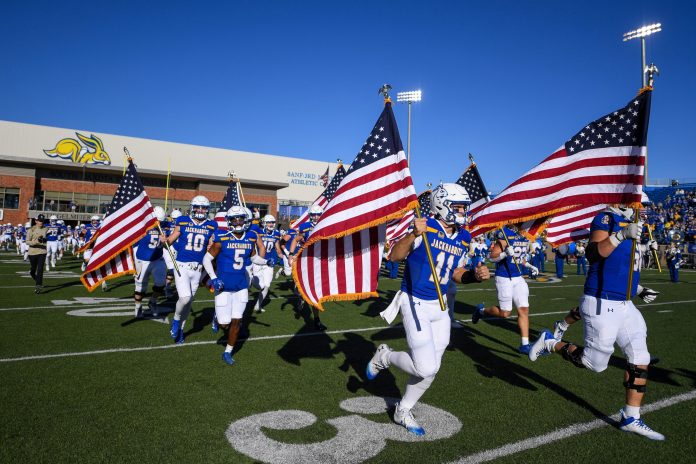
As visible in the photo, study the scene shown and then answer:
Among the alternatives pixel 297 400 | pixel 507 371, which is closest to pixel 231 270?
pixel 297 400

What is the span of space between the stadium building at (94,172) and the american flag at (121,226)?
39224 mm

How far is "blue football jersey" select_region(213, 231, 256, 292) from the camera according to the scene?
7672 mm

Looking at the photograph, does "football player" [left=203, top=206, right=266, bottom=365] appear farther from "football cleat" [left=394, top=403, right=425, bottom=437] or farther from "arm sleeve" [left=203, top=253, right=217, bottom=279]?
"football cleat" [left=394, top=403, right=425, bottom=437]

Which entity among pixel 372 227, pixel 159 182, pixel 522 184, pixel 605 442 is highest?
pixel 159 182

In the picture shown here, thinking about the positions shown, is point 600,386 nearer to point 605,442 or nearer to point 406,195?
point 605,442

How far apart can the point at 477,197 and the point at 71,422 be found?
30.6 ft

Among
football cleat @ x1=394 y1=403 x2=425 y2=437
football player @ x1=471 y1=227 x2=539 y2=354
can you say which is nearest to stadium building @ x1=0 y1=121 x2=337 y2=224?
football player @ x1=471 y1=227 x2=539 y2=354

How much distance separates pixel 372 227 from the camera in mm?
5859

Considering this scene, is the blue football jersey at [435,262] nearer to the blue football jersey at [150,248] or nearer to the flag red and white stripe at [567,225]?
the flag red and white stripe at [567,225]

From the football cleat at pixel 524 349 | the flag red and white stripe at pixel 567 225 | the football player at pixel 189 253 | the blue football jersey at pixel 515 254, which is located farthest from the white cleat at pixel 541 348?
the football player at pixel 189 253

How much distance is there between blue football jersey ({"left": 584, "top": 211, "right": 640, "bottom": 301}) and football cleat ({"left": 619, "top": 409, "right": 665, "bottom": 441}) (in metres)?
1.22

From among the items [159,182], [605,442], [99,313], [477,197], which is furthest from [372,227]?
[159,182]

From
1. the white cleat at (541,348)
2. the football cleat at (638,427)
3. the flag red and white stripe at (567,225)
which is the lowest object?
the football cleat at (638,427)

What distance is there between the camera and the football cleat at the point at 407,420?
15.2 feet
